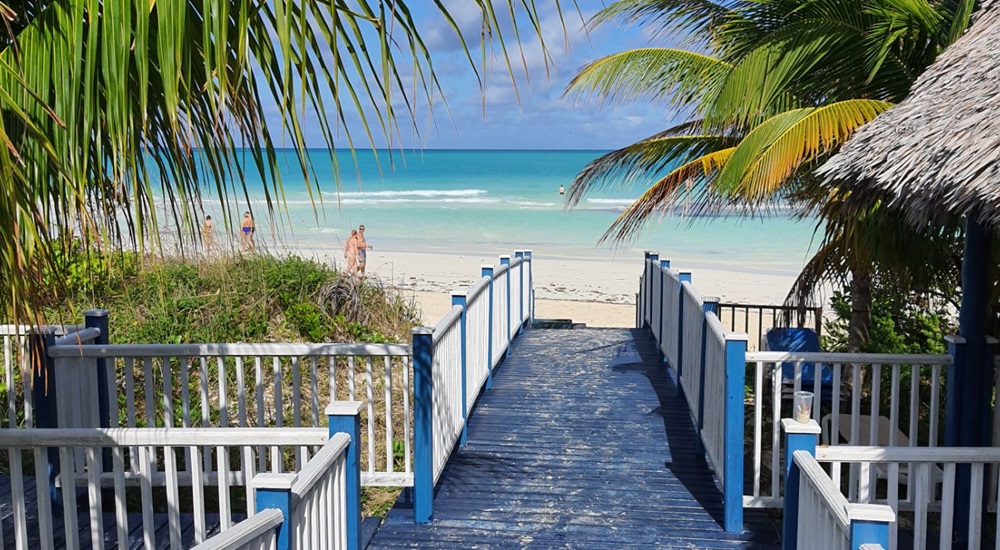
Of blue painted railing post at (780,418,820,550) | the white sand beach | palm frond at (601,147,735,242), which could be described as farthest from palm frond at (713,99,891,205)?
the white sand beach

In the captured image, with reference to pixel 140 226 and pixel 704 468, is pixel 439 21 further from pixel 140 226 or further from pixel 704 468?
pixel 704 468

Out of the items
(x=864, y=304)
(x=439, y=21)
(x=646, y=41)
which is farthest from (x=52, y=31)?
(x=864, y=304)

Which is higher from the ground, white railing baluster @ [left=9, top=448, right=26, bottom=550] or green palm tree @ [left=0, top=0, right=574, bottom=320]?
green palm tree @ [left=0, top=0, right=574, bottom=320]

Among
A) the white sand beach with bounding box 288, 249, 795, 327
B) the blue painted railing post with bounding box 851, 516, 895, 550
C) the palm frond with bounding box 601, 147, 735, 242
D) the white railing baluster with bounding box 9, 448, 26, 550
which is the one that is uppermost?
the palm frond with bounding box 601, 147, 735, 242

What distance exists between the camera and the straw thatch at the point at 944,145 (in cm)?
412

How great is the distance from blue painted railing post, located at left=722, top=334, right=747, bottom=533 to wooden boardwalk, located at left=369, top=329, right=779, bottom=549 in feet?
0.44

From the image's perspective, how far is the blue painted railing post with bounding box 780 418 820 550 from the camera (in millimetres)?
3396

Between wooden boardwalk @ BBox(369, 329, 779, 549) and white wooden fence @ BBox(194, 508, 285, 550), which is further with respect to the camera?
wooden boardwalk @ BBox(369, 329, 779, 549)

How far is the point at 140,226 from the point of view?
2.39 metres

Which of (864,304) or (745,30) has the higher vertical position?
(745,30)

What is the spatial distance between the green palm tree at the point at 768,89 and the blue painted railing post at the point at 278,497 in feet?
14.5

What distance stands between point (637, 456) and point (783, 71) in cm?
316

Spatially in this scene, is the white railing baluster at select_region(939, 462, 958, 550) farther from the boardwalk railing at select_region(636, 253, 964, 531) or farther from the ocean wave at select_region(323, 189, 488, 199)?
the ocean wave at select_region(323, 189, 488, 199)

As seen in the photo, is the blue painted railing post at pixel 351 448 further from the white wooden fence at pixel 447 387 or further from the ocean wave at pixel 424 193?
the ocean wave at pixel 424 193
